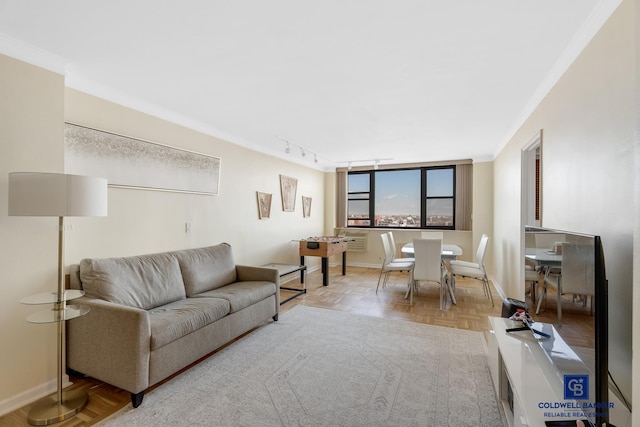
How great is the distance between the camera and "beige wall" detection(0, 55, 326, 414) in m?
2.04

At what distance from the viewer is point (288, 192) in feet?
18.9

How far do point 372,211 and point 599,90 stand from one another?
5544 millimetres

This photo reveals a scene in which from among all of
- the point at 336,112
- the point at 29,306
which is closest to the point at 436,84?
the point at 336,112

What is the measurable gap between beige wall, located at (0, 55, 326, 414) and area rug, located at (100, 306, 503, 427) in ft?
2.90

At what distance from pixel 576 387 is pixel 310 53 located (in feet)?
7.83

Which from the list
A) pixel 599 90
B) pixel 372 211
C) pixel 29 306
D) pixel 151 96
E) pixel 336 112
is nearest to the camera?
pixel 599 90

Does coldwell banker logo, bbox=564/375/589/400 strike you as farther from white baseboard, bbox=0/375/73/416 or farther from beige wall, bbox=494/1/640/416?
white baseboard, bbox=0/375/73/416

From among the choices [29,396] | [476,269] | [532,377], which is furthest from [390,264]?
[29,396]

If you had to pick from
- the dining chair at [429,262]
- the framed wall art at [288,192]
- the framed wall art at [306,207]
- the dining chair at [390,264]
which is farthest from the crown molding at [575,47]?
the framed wall art at [306,207]

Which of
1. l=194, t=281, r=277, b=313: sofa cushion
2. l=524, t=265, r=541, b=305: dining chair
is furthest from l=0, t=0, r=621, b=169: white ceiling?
l=194, t=281, r=277, b=313: sofa cushion

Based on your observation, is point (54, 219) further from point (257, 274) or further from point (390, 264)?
point (390, 264)

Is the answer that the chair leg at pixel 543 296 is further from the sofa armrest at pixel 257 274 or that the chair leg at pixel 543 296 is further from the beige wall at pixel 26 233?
the beige wall at pixel 26 233

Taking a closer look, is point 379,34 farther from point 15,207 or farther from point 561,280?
point 15,207

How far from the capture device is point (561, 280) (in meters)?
1.52
